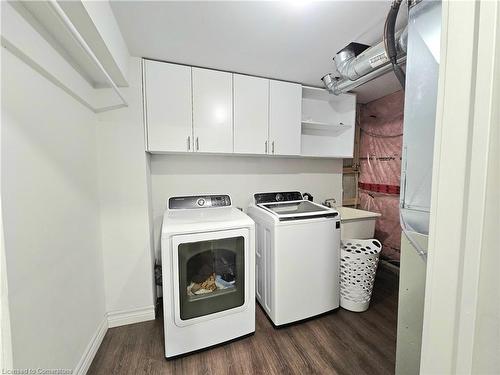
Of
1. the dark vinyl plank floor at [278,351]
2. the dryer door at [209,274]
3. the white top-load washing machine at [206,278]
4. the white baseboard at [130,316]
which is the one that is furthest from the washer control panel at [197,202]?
the dark vinyl plank floor at [278,351]

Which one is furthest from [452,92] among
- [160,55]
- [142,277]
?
[142,277]

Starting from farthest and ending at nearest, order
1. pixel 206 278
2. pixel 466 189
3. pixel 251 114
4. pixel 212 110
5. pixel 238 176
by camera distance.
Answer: pixel 238 176 → pixel 251 114 → pixel 212 110 → pixel 206 278 → pixel 466 189

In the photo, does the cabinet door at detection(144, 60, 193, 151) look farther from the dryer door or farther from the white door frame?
the white door frame

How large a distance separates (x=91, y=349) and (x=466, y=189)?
2231 millimetres

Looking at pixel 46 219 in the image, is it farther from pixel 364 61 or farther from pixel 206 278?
pixel 364 61

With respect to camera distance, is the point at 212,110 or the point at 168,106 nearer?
the point at 168,106

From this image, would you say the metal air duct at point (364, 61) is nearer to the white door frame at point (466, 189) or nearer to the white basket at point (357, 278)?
the white door frame at point (466, 189)

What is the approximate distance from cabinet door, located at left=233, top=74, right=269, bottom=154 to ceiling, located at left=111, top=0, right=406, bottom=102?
0.48ft

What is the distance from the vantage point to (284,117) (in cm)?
221

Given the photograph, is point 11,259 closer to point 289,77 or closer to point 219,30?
point 219,30

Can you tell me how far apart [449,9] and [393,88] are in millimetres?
2468

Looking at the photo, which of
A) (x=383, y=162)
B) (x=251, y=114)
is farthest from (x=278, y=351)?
(x=383, y=162)

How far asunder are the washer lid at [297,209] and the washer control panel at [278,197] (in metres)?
0.07

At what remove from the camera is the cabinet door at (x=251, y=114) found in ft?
6.67
